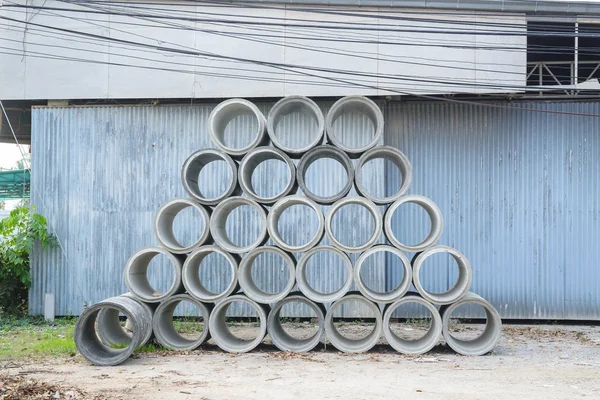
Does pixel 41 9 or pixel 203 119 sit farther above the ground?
pixel 41 9

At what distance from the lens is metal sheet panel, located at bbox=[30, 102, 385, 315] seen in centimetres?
1180

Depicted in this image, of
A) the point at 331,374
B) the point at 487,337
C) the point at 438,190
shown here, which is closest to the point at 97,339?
the point at 331,374

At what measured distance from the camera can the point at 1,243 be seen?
11945 mm

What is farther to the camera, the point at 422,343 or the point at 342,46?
the point at 342,46

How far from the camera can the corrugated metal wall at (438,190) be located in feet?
38.9

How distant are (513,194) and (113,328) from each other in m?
7.94

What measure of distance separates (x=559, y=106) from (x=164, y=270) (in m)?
A: 8.54

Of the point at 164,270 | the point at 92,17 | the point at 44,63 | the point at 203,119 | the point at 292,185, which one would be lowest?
the point at 164,270

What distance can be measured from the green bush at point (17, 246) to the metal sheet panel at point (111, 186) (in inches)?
8.5

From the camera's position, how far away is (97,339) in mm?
8945

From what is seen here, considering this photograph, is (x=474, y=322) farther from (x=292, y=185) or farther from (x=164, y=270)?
(x=164, y=270)

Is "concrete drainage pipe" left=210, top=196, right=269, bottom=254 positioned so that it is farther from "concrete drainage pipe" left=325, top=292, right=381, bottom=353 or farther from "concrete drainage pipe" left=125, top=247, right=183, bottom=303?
"concrete drainage pipe" left=325, top=292, right=381, bottom=353

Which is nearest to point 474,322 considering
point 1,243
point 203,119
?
point 203,119

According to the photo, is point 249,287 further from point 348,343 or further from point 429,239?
point 429,239
